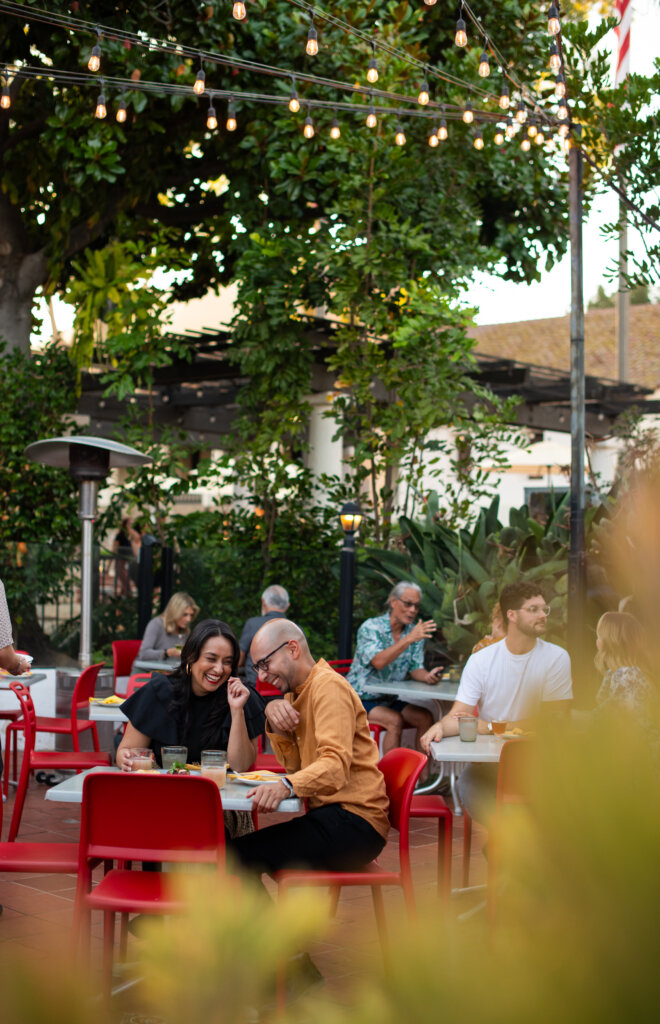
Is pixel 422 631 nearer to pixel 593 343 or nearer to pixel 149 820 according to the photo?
pixel 149 820

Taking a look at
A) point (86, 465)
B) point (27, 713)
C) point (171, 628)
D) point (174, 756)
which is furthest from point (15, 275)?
point (174, 756)

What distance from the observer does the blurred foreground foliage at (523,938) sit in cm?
42

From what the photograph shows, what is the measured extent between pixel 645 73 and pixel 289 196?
4.79m

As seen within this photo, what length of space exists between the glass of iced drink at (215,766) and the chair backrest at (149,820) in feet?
1.39

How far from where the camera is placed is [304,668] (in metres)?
3.93

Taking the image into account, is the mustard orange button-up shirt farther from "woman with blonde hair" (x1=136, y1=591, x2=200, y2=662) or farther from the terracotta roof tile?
the terracotta roof tile

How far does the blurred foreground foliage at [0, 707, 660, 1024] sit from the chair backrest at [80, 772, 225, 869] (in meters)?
2.86

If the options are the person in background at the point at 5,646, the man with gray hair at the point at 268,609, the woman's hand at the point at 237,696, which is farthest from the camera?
the man with gray hair at the point at 268,609

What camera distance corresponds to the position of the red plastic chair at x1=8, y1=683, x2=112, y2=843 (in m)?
5.80

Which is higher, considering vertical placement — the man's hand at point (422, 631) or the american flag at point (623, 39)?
the american flag at point (623, 39)

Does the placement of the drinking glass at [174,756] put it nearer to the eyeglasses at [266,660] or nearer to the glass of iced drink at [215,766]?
the glass of iced drink at [215,766]

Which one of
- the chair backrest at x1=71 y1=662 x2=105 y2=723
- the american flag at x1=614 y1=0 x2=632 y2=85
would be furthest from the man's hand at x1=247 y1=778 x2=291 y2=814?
the american flag at x1=614 y1=0 x2=632 y2=85

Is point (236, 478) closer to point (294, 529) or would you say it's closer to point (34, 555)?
point (294, 529)

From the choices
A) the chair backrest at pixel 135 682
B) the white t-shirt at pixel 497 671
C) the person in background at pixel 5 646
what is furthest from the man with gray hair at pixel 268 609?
the person in background at pixel 5 646
